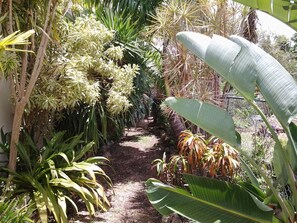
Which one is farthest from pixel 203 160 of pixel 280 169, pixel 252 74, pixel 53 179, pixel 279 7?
pixel 279 7

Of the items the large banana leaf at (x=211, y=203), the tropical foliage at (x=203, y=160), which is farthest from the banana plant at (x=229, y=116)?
the tropical foliage at (x=203, y=160)

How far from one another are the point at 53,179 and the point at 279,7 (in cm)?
377

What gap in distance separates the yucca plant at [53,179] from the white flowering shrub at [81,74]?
2.47ft

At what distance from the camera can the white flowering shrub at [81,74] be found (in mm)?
5457

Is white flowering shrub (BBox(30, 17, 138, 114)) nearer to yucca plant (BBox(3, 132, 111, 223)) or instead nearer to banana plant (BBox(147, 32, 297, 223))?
yucca plant (BBox(3, 132, 111, 223))

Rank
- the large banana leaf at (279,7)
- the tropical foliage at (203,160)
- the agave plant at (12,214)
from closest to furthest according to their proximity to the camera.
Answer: the large banana leaf at (279,7) → the agave plant at (12,214) → the tropical foliage at (203,160)

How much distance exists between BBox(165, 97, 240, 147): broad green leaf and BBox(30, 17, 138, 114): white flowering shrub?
2788 millimetres

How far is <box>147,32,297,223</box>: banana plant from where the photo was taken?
8.95 ft

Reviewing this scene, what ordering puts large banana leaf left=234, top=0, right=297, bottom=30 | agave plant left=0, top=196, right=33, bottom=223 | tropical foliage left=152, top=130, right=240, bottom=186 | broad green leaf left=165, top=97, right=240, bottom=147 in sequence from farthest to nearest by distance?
tropical foliage left=152, top=130, right=240, bottom=186 < agave plant left=0, top=196, right=33, bottom=223 < broad green leaf left=165, top=97, right=240, bottom=147 < large banana leaf left=234, top=0, right=297, bottom=30

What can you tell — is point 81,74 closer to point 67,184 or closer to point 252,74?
point 67,184

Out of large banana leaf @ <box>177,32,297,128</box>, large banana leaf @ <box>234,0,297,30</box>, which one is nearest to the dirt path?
large banana leaf @ <box>177,32,297,128</box>

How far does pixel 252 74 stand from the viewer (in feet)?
8.92

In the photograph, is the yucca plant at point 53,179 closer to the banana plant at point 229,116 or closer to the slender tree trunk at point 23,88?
the slender tree trunk at point 23,88

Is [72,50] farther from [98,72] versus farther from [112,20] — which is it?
[112,20]
